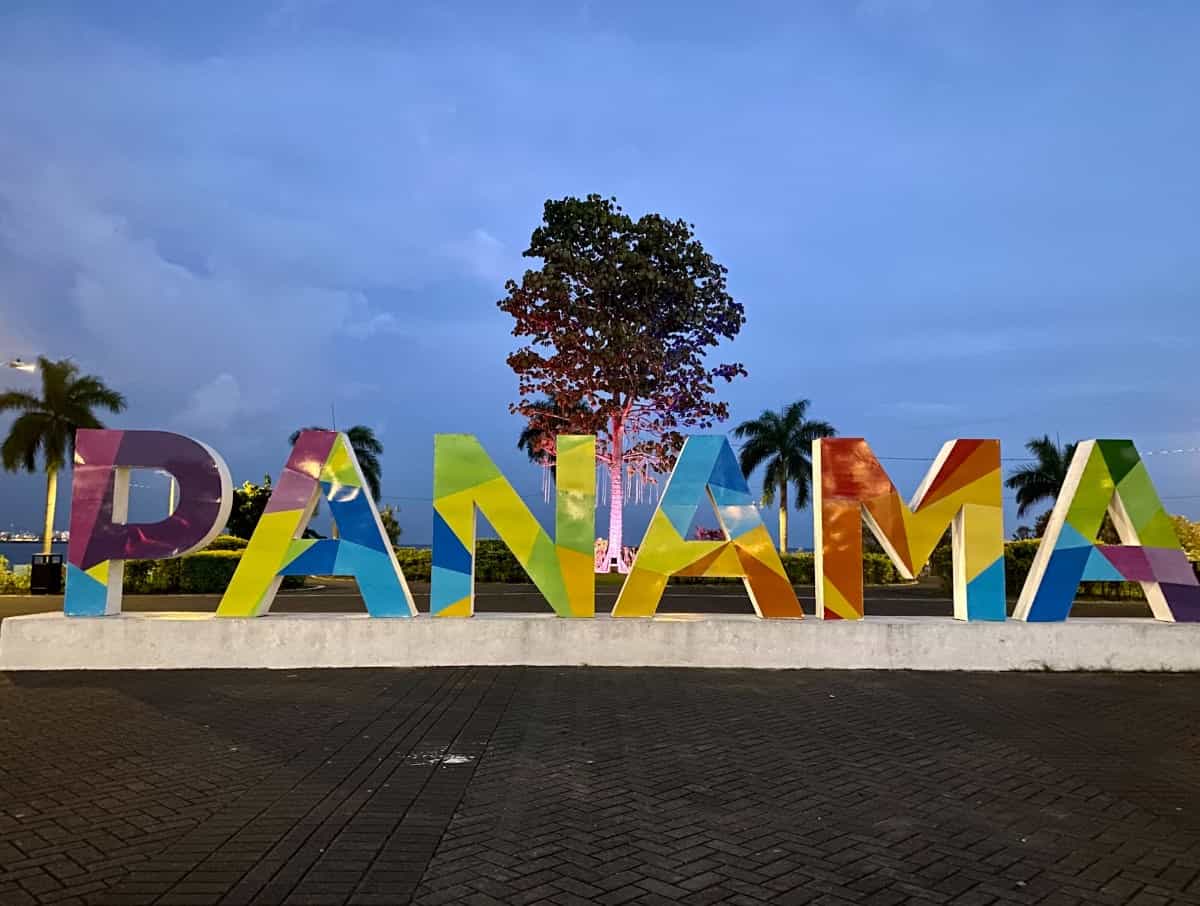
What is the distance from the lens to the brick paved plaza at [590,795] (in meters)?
3.97

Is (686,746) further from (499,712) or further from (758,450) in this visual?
(758,450)

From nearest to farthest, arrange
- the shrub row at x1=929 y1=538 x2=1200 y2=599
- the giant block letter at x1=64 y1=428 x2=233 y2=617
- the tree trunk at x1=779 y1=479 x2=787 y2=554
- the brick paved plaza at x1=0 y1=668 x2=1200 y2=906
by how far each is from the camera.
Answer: the brick paved plaza at x1=0 y1=668 x2=1200 y2=906 < the giant block letter at x1=64 y1=428 x2=233 y2=617 < the shrub row at x1=929 y1=538 x2=1200 y2=599 < the tree trunk at x1=779 y1=479 x2=787 y2=554

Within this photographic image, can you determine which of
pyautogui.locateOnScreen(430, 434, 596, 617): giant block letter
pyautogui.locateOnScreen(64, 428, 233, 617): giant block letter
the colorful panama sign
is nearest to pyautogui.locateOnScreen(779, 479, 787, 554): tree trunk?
the colorful panama sign

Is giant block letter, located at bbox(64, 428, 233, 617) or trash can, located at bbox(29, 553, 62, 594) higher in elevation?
giant block letter, located at bbox(64, 428, 233, 617)

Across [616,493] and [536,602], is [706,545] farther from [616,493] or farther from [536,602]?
[616,493]

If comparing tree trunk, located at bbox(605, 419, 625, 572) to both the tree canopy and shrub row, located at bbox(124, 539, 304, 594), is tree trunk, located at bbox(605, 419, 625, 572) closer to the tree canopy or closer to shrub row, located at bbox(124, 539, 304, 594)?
the tree canopy

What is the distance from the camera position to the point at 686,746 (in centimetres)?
657

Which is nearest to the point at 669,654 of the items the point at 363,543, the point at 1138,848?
the point at 363,543

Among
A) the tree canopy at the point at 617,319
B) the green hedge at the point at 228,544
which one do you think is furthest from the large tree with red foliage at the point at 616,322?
the green hedge at the point at 228,544

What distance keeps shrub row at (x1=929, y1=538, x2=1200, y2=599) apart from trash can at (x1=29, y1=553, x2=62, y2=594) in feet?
85.8

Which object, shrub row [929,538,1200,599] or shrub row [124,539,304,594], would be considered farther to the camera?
shrub row [929,538,1200,599]

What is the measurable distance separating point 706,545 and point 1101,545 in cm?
506

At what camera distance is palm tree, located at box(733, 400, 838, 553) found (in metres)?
37.8

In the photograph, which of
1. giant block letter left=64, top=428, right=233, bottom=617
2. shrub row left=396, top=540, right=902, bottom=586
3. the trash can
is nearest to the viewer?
giant block letter left=64, top=428, right=233, bottom=617
